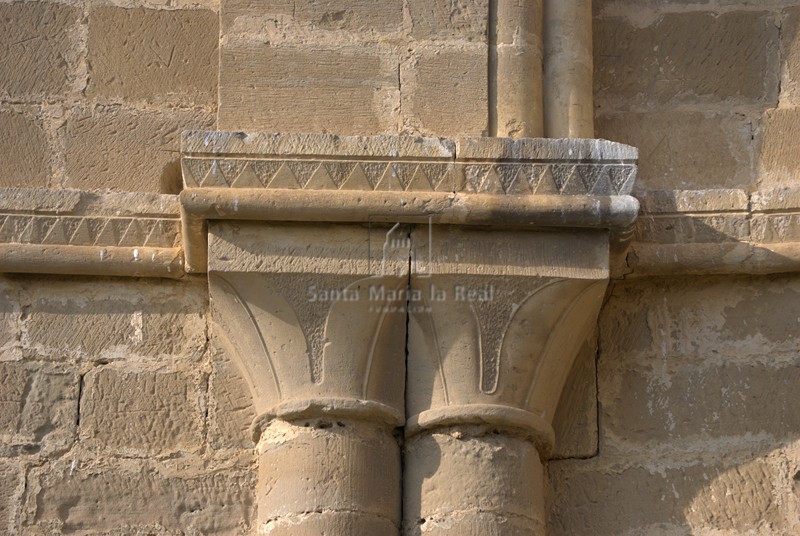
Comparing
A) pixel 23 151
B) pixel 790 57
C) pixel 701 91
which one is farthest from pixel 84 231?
pixel 790 57

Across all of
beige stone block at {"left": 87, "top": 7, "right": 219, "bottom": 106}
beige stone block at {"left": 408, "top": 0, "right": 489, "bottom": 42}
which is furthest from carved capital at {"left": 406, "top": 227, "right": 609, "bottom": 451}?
beige stone block at {"left": 87, "top": 7, "right": 219, "bottom": 106}

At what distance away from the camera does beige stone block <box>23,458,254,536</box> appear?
3.55 m

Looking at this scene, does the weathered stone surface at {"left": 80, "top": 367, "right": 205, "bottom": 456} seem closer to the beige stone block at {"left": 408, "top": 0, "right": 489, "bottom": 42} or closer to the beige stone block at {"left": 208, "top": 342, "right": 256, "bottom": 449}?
the beige stone block at {"left": 208, "top": 342, "right": 256, "bottom": 449}

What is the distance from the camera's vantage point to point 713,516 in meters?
3.57

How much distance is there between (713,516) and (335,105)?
1.34m

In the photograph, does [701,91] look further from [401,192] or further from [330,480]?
[330,480]

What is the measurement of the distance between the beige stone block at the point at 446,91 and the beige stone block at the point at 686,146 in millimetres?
467

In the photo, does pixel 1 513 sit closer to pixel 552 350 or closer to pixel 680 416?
pixel 552 350

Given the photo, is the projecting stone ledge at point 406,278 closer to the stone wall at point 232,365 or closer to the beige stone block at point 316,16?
the stone wall at point 232,365

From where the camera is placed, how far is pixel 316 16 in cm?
381

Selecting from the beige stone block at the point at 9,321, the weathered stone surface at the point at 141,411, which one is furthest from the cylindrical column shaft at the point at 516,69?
the beige stone block at the point at 9,321

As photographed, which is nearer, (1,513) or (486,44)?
(1,513)

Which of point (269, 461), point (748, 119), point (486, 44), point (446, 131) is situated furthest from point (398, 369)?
point (748, 119)

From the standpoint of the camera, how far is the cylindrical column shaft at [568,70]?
12.4 feet
